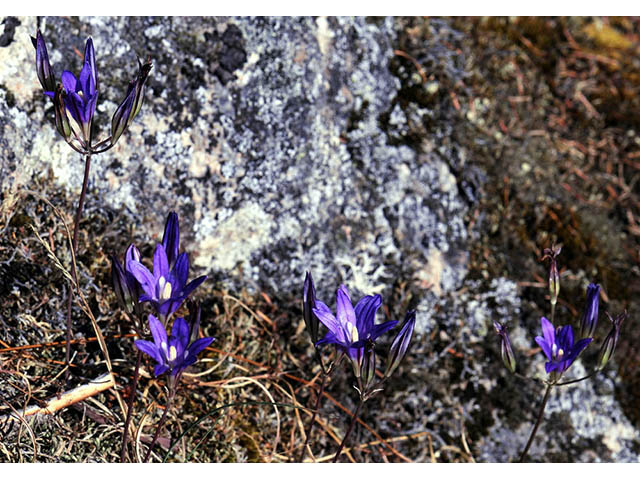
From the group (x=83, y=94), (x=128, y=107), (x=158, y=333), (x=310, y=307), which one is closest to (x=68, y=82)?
(x=83, y=94)

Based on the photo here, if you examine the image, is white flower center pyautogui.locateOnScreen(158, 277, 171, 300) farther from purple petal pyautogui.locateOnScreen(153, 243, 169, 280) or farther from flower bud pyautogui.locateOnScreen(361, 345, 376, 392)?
flower bud pyautogui.locateOnScreen(361, 345, 376, 392)

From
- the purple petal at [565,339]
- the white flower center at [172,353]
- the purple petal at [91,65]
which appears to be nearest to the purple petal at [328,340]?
the white flower center at [172,353]

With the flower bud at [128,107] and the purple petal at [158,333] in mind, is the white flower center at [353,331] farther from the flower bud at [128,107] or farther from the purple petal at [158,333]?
the flower bud at [128,107]

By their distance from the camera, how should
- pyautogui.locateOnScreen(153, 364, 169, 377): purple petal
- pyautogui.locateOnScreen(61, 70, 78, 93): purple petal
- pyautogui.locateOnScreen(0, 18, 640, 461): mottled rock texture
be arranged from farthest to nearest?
1. pyautogui.locateOnScreen(0, 18, 640, 461): mottled rock texture
2. pyautogui.locateOnScreen(61, 70, 78, 93): purple petal
3. pyautogui.locateOnScreen(153, 364, 169, 377): purple petal

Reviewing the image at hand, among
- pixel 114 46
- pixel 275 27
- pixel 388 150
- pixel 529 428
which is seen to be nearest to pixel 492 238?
pixel 388 150

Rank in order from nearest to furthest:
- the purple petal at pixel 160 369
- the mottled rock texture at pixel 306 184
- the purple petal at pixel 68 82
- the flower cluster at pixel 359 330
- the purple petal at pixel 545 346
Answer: the purple petal at pixel 160 369 → the flower cluster at pixel 359 330 → the purple petal at pixel 68 82 → the purple petal at pixel 545 346 → the mottled rock texture at pixel 306 184

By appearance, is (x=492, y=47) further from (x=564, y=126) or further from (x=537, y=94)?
(x=564, y=126)

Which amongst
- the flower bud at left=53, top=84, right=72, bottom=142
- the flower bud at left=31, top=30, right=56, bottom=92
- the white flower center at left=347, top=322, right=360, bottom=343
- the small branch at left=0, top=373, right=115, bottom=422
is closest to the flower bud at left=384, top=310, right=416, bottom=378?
the white flower center at left=347, top=322, right=360, bottom=343
